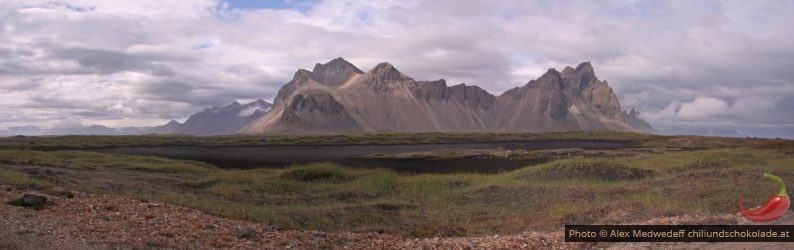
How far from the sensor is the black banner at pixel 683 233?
13.3 m

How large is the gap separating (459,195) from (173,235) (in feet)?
64.3

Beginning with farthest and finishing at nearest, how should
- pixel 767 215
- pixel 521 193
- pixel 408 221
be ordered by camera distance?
pixel 521 193, pixel 408 221, pixel 767 215

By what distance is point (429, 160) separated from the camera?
7600 cm

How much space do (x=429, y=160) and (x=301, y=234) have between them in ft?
195

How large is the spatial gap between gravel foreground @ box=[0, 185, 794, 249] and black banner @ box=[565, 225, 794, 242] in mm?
524

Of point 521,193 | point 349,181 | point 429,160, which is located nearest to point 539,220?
point 521,193

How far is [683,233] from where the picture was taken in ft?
48.6

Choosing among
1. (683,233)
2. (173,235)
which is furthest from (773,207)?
(173,235)

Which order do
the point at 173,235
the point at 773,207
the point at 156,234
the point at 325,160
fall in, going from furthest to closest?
the point at 325,160 → the point at 173,235 → the point at 156,234 → the point at 773,207

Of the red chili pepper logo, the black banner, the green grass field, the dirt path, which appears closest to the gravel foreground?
the dirt path

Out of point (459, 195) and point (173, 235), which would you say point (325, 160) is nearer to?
point (459, 195)

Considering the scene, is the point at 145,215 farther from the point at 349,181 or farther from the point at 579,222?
the point at 349,181

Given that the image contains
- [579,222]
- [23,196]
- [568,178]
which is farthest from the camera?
[568,178]

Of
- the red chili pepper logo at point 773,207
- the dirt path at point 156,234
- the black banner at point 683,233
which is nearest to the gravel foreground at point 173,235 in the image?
the dirt path at point 156,234
